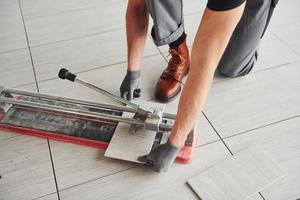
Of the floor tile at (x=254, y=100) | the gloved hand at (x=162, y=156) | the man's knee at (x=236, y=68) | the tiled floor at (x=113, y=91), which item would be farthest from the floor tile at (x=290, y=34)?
the gloved hand at (x=162, y=156)

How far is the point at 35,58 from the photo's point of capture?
1.50 m

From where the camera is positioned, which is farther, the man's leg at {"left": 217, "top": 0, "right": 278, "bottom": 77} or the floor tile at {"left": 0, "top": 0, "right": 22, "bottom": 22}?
the floor tile at {"left": 0, "top": 0, "right": 22, "bottom": 22}

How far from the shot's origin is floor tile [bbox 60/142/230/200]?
96 cm

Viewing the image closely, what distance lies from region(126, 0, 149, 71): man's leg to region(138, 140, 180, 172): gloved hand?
0.38 metres

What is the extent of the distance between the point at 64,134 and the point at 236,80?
0.74 m

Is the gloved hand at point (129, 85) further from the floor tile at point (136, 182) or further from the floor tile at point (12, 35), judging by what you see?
the floor tile at point (12, 35)

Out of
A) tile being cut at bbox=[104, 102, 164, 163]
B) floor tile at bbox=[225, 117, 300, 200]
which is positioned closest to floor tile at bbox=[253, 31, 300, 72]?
floor tile at bbox=[225, 117, 300, 200]

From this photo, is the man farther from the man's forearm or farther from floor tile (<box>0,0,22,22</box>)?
floor tile (<box>0,0,22,22</box>)

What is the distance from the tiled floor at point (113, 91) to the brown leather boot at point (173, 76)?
5cm

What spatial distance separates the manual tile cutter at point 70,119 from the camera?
1.04m

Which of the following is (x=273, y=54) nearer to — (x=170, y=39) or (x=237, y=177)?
(x=170, y=39)

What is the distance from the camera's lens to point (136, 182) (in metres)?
0.99

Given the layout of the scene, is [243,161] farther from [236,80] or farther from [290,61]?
[290,61]

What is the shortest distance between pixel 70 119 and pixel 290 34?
3.81 feet
